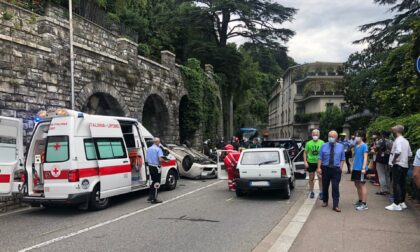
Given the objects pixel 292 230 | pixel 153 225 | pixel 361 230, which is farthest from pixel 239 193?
pixel 361 230

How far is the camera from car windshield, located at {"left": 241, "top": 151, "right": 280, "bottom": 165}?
11828 mm

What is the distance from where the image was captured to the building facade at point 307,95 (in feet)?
197

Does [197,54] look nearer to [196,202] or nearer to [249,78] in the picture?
[249,78]

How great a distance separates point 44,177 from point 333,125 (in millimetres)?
43411

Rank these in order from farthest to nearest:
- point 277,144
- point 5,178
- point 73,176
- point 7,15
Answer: point 277,144 < point 7,15 < point 73,176 < point 5,178

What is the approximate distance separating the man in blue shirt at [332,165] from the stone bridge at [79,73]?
8.76m

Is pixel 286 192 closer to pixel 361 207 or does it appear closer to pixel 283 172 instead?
pixel 283 172

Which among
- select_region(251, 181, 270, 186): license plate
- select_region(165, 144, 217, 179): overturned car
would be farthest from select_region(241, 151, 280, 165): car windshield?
select_region(165, 144, 217, 179): overturned car

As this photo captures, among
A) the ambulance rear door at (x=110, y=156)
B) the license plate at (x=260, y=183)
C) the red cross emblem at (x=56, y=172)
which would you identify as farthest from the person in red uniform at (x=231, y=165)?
the red cross emblem at (x=56, y=172)

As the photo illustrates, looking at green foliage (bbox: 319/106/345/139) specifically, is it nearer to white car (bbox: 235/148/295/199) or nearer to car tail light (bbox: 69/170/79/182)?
white car (bbox: 235/148/295/199)

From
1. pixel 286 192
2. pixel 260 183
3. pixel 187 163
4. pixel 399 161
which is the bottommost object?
pixel 286 192

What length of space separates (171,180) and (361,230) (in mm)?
7758

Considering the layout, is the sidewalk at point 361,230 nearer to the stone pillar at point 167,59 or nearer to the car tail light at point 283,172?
the car tail light at point 283,172

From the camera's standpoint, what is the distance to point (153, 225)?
8.27 meters
